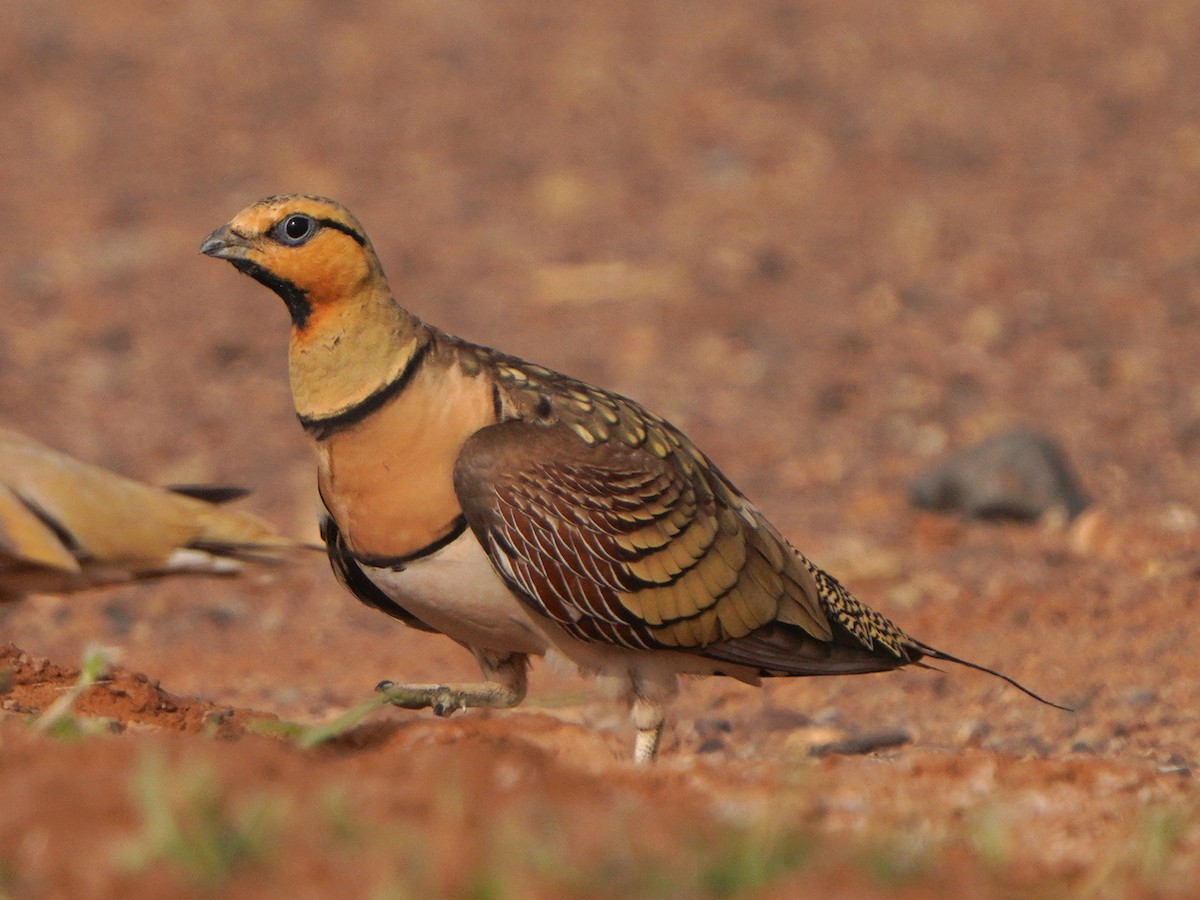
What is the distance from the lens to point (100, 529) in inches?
264

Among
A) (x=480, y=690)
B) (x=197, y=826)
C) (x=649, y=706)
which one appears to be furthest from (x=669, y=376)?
(x=197, y=826)

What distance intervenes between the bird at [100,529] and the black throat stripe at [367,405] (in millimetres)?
2077

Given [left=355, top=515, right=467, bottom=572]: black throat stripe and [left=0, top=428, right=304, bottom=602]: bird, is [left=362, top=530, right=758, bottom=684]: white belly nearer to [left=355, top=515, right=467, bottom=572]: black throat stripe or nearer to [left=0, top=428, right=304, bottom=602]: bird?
[left=355, top=515, right=467, bottom=572]: black throat stripe

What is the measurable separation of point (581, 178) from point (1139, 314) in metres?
4.15

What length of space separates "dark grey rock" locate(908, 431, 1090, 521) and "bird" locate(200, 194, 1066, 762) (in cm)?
411

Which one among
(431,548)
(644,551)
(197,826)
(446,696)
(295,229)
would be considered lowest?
(197,826)

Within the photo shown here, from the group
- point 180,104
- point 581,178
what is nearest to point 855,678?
point 581,178

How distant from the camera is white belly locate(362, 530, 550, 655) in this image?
458 centimetres

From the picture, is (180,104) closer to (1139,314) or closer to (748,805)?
(1139,314)

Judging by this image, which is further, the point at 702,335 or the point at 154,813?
the point at 702,335

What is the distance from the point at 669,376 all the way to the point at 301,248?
6.29m

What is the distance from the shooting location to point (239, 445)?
409 inches

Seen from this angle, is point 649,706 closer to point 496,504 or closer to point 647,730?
point 647,730

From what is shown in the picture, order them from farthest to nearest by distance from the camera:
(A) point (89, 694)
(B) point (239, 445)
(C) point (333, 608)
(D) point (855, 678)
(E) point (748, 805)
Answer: (B) point (239, 445), (C) point (333, 608), (D) point (855, 678), (A) point (89, 694), (E) point (748, 805)
